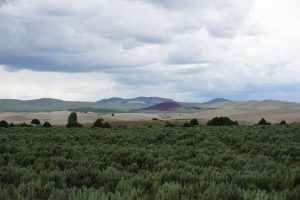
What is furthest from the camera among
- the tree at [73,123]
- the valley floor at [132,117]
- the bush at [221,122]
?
the valley floor at [132,117]

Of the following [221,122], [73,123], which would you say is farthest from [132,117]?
[73,123]

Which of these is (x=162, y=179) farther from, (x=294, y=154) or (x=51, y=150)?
(x=294, y=154)

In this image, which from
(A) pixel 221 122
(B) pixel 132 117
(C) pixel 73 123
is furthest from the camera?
(B) pixel 132 117

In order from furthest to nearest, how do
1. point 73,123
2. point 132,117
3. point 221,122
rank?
point 132,117
point 221,122
point 73,123

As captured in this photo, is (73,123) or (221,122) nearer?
(73,123)

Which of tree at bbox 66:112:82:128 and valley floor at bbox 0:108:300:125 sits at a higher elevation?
valley floor at bbox 0:108:300:125

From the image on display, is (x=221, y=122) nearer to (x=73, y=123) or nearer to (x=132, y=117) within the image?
(x=73, y=123)

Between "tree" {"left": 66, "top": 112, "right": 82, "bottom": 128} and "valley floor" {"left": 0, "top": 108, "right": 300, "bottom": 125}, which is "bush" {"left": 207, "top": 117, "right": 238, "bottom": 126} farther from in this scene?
"valley floor" {"left": 0, "top": 108, "right": 300, "bottom": 125}

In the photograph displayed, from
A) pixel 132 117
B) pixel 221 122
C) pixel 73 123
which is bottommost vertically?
pixel 73 123

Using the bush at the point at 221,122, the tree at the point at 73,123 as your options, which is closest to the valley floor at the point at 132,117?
the tree at the point at 73,123

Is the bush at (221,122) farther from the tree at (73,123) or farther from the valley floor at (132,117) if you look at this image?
the valley floor at (132,117)

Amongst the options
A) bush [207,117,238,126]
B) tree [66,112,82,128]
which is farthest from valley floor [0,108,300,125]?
bush [207,117,238,126]

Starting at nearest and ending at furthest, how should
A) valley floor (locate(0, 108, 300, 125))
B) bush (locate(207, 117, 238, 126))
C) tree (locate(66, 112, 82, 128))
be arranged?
tree (locate(66, 112, 82, 128)) < bush (locate(207, 117, 238, 126)) < valley floor (locate(0, 108, 300, 125))

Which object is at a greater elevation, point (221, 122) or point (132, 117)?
point (132, 117)
